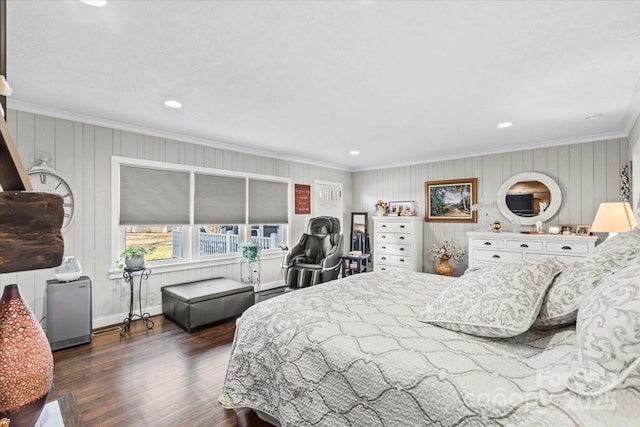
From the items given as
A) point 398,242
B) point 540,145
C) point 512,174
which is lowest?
point 398,242

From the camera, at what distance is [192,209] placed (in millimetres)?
4465

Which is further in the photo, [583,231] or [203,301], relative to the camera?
[583,231]

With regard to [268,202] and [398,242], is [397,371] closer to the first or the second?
[268,202]

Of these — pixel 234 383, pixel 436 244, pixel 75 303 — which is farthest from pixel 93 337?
pixel 436 244

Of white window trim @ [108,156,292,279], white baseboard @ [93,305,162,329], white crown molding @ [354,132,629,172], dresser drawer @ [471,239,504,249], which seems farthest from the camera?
dresser drawer @ [471,239,504,249]

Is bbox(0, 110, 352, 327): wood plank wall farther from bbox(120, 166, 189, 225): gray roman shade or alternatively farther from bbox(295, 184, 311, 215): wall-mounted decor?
bbox(295, 184, 311, 215): wall-mounted decor

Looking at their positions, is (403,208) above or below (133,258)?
above

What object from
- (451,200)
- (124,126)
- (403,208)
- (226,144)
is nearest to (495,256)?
(451,200)

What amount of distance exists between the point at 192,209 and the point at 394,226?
11.7 feet

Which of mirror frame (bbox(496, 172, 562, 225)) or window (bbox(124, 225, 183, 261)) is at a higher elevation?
mirror frame (bbox(496, 172, 562, 225))

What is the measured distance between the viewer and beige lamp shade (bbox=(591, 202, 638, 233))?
3.23m

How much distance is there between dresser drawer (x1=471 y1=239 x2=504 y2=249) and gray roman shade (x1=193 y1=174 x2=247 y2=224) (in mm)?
3691

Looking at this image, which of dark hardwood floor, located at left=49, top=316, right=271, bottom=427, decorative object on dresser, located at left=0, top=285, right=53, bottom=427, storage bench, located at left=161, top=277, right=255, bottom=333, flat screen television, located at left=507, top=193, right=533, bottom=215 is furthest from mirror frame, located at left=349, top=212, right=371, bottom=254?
decorative object on dresser, located at left=0, top=285, right=53, bottom=427

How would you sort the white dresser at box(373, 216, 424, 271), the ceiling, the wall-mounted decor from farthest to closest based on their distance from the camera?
the wall-mounted decor, the white dresser at box(373, 216, 424, 271), the ceiling
